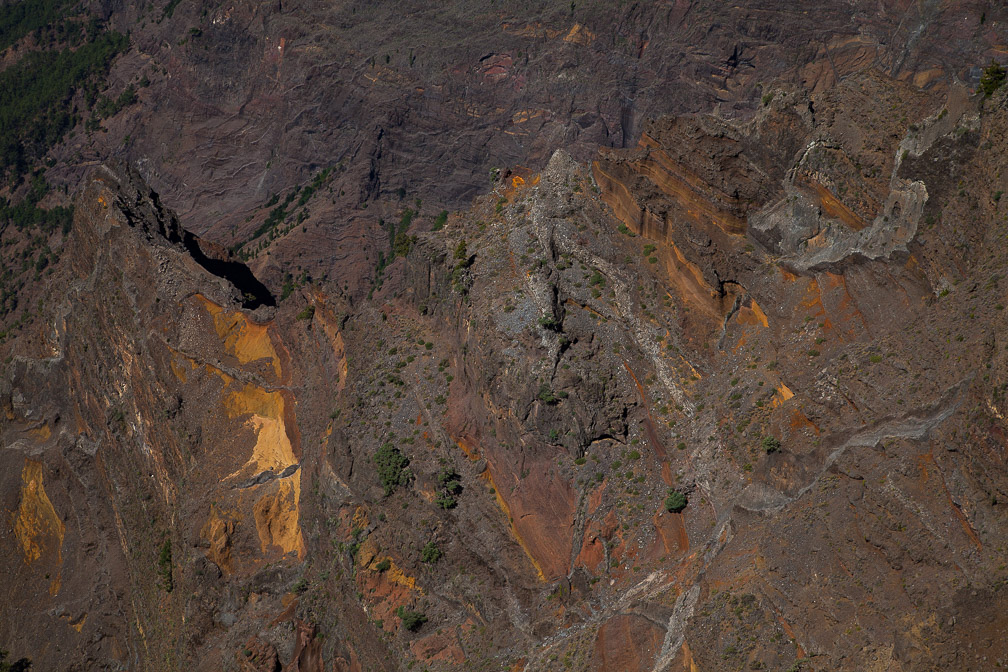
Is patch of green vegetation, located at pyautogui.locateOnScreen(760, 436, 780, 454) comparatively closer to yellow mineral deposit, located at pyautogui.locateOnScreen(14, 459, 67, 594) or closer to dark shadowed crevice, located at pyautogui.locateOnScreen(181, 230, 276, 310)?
dark shadowed crevice, located at pyautogui.locateOnScreen(181, 230, 276, 310)

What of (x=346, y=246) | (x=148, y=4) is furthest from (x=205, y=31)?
(x=346, y=246)

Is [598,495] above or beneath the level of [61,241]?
above

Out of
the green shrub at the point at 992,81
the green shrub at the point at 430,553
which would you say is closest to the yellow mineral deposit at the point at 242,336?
the green shrub at the point at 430,553

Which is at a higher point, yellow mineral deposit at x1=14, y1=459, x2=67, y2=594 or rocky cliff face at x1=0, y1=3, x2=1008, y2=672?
rocky cliff face at x1=0, y1=3, x2=1008, y2=672

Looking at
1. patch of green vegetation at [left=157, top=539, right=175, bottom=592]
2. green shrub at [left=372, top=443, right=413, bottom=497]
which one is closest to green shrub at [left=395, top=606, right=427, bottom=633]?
green shrub at [left=372, top=443, right=413, bottom=497]

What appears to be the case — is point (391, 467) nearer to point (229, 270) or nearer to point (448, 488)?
point (448, 488)

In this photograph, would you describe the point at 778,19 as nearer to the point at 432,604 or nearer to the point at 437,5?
the point at 437,5

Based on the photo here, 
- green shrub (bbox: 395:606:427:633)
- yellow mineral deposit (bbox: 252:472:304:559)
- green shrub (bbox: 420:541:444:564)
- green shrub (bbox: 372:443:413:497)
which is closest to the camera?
green shrub (bbox: 395:606:427:633)
